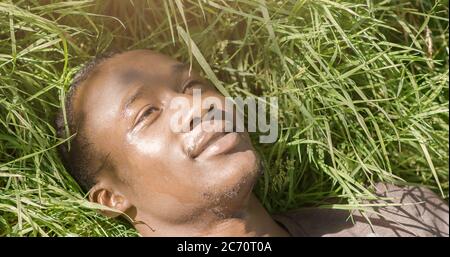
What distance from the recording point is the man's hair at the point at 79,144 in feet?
8.14

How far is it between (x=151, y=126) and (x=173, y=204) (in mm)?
312

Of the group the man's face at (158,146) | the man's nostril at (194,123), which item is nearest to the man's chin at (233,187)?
the man's face at (158,146)

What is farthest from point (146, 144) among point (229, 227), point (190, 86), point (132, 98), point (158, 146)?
point (229, 227)

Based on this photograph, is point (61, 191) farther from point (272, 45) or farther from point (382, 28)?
point (382, 28)

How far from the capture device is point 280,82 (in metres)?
2.70

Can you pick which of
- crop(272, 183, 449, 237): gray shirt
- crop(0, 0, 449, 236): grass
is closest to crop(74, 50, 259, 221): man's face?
crop(0, 0, 449, 236): grass

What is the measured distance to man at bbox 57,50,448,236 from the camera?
7.70 ft

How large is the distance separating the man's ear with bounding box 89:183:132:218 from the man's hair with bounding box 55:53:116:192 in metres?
0.05

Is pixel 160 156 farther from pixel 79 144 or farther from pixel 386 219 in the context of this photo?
pixel 386 219

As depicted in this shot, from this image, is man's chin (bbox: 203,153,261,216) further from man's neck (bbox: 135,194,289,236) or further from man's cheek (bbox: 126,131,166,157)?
man's cheek (bbox: 126,131,166,157)

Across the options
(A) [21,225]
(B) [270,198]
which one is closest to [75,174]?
(A) [21,225]

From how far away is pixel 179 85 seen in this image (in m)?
2.49

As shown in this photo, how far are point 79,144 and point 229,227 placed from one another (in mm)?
687

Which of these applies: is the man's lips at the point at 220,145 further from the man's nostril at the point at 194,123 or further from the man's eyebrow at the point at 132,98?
the man's eyebrow at the point at 132,98
